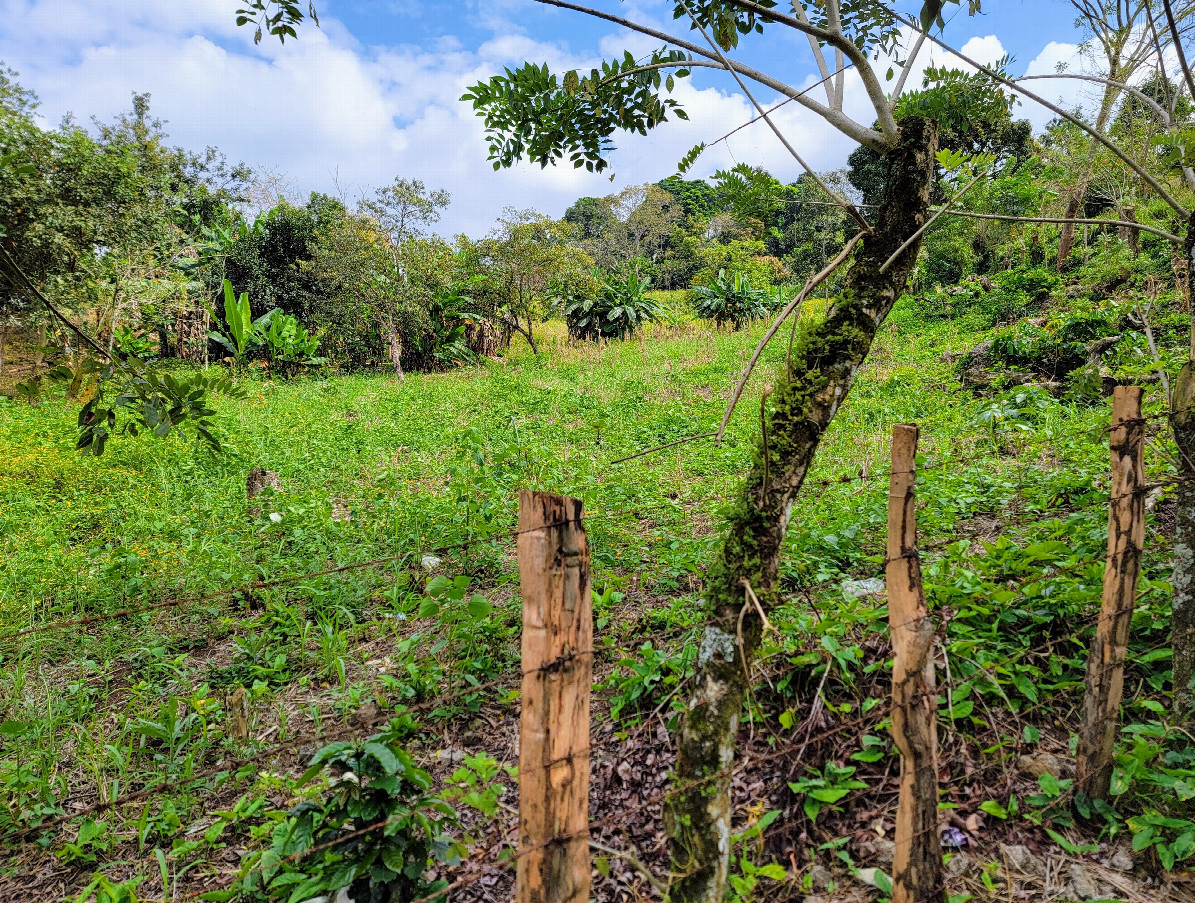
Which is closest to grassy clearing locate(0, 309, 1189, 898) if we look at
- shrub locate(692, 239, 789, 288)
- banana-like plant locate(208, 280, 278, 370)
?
banana-like plant locate(208, 280, 278, 370)

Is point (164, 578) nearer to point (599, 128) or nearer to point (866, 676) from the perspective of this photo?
point (599, 128)

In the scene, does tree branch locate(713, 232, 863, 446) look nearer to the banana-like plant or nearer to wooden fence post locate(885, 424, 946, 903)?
wooden fence post locate(885, 424, 946, 903)

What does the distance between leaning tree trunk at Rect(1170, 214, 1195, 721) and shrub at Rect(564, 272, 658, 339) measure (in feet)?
51.6

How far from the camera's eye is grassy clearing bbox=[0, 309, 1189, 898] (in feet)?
8.03

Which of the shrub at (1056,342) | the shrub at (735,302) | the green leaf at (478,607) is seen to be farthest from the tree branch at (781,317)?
the shrub at (735,302)

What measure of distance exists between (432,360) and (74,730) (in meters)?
15.5

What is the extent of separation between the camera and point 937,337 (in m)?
11.8

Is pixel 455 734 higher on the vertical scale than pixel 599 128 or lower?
lower

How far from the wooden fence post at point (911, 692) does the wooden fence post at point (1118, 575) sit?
0.82 metres

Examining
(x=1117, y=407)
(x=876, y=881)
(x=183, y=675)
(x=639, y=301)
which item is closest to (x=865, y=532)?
(x=1117, y=407)

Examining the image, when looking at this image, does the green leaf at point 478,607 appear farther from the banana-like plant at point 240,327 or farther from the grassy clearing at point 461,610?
the banana-like plant at point 240,327

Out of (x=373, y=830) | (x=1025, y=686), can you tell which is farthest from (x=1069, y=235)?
(x=373, y=830)

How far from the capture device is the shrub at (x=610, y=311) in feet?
57.4

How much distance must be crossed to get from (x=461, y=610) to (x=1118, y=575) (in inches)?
104
